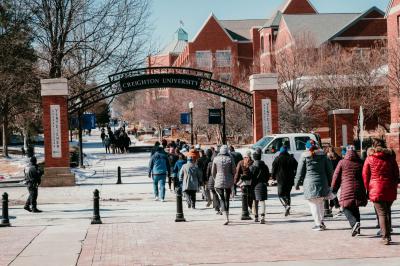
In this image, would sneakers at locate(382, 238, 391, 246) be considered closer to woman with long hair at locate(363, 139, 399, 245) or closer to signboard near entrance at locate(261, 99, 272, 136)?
woman with long hair at locate(363, 139, 399, 245)

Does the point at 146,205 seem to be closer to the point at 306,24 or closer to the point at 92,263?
the point at 92,263

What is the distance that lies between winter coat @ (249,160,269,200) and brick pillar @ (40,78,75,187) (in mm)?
12981

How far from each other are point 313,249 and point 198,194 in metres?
11.9

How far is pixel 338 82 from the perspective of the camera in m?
43.1

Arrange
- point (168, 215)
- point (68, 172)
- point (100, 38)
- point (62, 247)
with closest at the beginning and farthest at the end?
point (62, 247) → point (168, 215) → point (68, 172) → point (100, 38)

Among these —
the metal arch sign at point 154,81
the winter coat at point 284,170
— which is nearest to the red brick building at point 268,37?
the metal arch sign at point 154,81

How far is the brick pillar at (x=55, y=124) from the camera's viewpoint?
25922 millimetres

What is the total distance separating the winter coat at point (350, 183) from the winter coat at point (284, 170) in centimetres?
292

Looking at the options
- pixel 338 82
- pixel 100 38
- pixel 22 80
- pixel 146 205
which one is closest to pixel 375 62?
pixel 338 82

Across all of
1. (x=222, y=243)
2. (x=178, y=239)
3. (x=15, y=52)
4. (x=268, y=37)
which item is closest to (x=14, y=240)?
(x=178, y=239)

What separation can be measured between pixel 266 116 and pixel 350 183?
1614 cm

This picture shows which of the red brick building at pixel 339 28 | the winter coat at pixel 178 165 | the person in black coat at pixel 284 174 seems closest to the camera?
the person in black coat at pixel 284 174

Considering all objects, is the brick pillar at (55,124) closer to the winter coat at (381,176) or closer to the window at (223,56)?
the winter coat at (381,176)

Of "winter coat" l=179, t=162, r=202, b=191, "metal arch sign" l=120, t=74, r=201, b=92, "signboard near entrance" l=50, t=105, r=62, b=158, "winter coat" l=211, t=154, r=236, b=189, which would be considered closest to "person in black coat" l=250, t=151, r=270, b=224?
"winter coat" l=211, t=154, r=236, b=189
